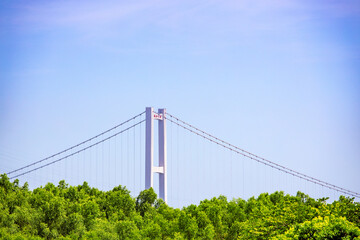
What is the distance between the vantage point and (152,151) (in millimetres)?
53125

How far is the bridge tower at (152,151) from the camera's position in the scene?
52.9 m

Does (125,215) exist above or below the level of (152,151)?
below

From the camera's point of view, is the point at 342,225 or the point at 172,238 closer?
the point at 342,225

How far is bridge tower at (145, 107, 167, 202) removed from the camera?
52.9 metres

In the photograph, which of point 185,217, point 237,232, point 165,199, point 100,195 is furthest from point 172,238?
point 100,195

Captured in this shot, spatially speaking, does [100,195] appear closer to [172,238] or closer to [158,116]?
[158,116]

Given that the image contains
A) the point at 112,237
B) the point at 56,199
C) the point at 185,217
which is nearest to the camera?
the point at 112,237

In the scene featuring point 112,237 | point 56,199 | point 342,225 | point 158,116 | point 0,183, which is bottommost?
point 342,225

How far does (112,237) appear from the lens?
4222cm

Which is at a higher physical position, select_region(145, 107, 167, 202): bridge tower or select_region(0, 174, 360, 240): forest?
select_region(145, 107, 167, 202): bridge tower

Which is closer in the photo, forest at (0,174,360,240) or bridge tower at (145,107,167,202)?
forest at (0,174,360,240)

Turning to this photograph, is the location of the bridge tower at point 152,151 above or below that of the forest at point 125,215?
above

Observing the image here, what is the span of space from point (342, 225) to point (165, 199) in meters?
32.4

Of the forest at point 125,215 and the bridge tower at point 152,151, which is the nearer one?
the forest at point 125,215
